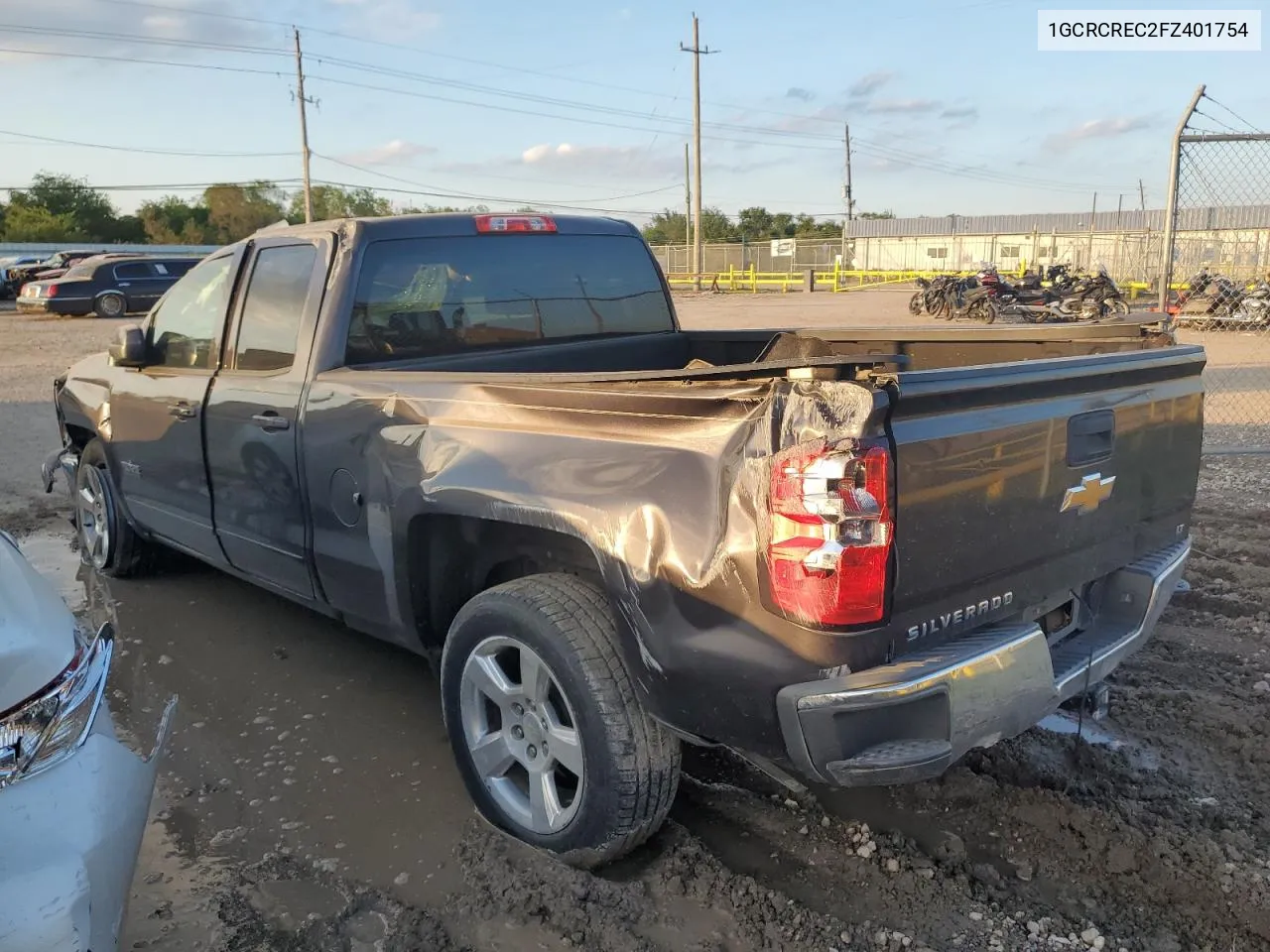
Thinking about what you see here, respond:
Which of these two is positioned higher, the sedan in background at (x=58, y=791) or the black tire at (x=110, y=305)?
the black tire at (x=110, y=305)

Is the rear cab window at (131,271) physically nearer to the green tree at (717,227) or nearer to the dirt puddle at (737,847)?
the dirt puddle at (737,847)

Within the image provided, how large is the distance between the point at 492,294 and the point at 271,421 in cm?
102

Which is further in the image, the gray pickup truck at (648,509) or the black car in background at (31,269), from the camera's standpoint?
the black car in background at (31,269)

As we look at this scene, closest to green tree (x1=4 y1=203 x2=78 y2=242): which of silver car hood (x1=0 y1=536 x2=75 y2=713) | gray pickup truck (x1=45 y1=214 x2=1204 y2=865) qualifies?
gray pickup truck (x1=45 y1=214 x2=1204 y2=865)

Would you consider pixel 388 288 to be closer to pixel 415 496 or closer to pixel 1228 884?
pixel 415 496

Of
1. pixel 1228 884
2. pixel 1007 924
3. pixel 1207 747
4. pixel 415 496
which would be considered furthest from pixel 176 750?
pixel 1207 747

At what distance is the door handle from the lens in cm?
375

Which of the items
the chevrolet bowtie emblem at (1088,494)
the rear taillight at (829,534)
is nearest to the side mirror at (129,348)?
→ the rear taillight at (829,534)

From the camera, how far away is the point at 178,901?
9.30ft

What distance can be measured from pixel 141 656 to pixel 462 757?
87.2 inches

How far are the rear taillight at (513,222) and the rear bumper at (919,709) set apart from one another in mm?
2584

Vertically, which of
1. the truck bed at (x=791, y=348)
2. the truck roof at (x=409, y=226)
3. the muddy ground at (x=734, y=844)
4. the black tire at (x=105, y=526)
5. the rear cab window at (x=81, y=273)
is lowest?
the muddy ground at (x=734, y=844)

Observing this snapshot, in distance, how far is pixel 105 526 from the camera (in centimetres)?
554

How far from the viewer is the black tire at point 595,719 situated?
2.67 m
